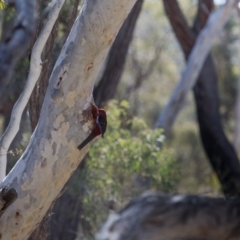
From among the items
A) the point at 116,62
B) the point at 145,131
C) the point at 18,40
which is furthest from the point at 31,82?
the point at 116,62

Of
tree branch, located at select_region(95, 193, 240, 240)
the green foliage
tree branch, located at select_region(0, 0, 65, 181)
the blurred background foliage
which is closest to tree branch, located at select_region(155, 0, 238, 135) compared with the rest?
the blurred background foliage

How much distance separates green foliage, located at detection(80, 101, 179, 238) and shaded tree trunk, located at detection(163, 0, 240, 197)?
272 centimetres

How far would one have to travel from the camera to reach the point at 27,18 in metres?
4.09

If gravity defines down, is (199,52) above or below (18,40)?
below

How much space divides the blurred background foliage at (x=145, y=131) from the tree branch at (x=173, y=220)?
202cm

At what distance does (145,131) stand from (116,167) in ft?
2.22

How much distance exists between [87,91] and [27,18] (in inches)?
50.4

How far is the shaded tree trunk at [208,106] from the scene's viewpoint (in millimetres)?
12906

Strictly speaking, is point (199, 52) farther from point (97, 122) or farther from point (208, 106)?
point (97, 122)

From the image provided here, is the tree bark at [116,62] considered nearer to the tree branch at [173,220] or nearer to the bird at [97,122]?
the bird at [97,122]

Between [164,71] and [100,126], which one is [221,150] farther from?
[164,71]

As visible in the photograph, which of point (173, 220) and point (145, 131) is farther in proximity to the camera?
point (145, 131)

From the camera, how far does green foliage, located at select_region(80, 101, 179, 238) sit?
389 inches

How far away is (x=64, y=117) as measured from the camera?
207 inches
